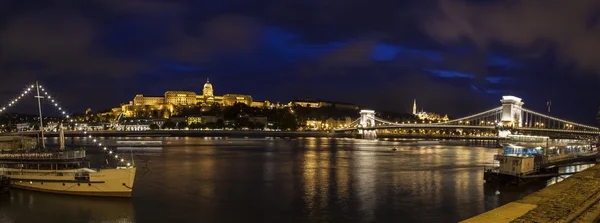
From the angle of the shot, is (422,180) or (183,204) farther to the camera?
(422,180)

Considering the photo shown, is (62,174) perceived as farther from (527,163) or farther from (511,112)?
(511,112)

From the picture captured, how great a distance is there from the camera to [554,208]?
35.9 ft


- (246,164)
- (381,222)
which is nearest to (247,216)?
(381,222)

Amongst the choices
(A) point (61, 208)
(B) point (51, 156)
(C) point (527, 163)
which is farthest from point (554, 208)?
(B) point (51, 156)

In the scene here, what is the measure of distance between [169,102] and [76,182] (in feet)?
403

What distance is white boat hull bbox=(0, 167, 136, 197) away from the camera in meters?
17.2

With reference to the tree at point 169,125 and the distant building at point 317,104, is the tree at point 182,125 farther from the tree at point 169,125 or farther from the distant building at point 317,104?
the distant building at point 317,104

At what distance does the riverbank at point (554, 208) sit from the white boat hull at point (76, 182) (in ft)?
38.0

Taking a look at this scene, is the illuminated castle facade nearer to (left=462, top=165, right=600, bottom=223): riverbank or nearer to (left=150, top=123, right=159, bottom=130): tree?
(left=150, top=123, right=159, bottom=130): tree

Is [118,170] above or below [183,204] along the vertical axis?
above

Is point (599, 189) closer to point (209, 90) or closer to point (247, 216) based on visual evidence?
point (247, 216)

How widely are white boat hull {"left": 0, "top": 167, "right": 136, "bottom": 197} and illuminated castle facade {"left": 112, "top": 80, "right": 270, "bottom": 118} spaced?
111m

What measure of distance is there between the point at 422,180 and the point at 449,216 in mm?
8561

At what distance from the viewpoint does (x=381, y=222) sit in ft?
46.5
